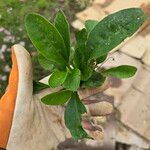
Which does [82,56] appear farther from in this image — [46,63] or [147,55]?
[147,55]

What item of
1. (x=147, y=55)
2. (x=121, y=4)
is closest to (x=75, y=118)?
(x=147, y=55)

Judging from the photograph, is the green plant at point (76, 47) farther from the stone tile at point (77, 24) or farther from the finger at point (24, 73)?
the stone tile at point (77, 24)

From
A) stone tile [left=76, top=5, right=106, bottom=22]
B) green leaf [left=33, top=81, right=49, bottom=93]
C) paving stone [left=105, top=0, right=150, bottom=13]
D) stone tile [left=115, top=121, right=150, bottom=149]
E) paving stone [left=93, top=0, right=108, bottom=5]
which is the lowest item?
stone tile [left=115, top=121, right=150, bottom=149]

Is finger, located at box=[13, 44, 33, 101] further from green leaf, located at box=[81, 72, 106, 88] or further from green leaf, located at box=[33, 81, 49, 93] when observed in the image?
green leaf, located at box=[81, 72, 106, 88]

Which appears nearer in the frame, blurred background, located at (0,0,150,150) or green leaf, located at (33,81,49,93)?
green leaf, located at (33,81,49,93)

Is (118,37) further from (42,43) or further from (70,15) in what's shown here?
(70,15)

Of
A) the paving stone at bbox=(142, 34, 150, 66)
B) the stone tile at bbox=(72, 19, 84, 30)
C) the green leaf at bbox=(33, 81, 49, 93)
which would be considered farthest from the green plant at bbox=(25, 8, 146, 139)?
the stone tile at bbox=(72, 19, 84, 30)

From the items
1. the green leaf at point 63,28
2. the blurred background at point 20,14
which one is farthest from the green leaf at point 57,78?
the blurred background at point 20,14
